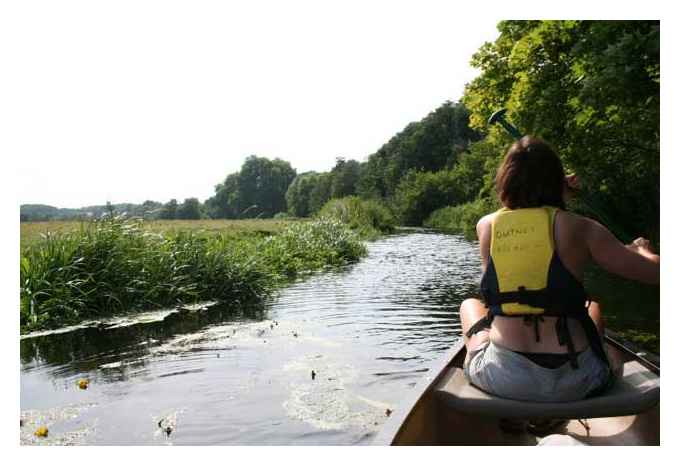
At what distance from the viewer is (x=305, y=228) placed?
1830 cm

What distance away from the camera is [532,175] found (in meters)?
2.48

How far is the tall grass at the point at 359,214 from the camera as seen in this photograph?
28861 mm

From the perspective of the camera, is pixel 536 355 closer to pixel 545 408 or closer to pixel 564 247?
pixel 545 408

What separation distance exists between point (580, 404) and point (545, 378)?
0.17m

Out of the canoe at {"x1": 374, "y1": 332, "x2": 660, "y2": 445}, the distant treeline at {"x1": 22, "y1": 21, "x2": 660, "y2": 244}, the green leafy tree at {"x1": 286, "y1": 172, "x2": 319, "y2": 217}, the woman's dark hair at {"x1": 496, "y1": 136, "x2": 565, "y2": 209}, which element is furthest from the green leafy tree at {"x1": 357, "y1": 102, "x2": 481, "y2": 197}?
the woman's dark hair at {"x1": 496, "y1": 136, "x2": 565, "y2": 209}

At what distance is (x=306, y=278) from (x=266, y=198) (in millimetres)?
44860

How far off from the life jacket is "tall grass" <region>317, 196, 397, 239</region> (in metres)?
24.1

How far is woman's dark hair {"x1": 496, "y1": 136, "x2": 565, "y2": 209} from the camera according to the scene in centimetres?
245

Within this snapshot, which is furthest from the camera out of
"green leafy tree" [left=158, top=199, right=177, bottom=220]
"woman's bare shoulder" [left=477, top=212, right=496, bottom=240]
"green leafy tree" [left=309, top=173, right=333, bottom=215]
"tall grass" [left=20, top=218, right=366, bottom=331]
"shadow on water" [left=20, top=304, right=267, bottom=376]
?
"green leafy tree" [left=309, top=173, right=333, bottom=215]

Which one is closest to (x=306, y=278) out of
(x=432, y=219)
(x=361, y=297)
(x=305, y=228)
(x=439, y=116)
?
(x=361, y=297)

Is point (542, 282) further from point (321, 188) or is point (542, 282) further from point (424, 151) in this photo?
point (424, 151)

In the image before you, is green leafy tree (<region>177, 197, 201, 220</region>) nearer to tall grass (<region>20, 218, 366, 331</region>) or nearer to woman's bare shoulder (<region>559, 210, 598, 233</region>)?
tall grass (<region>20, 218, 366, 331</region>)

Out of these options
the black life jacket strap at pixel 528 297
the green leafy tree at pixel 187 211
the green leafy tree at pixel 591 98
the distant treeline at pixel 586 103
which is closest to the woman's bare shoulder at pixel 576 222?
the black life jacket strap at pixel 528 297

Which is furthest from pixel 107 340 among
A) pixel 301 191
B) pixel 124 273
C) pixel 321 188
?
pixel 301 191
